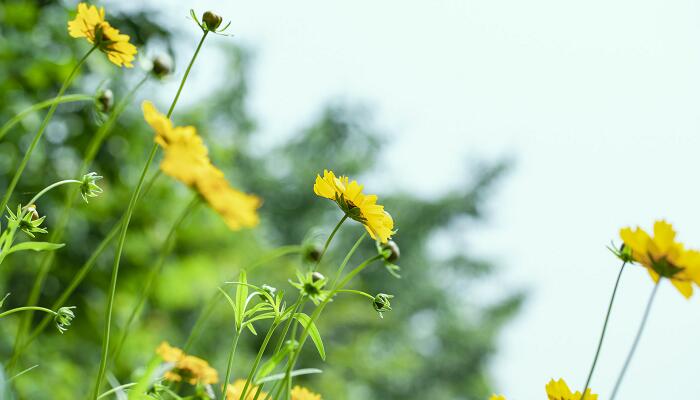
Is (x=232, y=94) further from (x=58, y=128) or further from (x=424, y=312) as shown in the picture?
(x=58, y=128)

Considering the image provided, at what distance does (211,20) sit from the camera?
16.3 inches

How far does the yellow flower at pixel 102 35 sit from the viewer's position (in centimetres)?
44

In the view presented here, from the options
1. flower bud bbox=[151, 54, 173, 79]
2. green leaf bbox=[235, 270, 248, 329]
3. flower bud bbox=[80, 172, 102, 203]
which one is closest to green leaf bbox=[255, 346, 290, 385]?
green leaf bbox=[235, 270, 248, 329]

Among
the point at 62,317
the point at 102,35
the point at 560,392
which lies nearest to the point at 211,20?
the point at 102,35

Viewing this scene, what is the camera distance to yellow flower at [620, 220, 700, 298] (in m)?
A: 0.37

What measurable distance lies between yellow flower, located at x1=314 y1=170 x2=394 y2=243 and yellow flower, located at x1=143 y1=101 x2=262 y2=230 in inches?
4.7

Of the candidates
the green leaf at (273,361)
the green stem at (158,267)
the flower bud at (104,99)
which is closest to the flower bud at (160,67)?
the flower bud at (104,99)

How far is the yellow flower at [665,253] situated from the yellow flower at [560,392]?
8 cm

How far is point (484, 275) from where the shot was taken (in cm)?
785

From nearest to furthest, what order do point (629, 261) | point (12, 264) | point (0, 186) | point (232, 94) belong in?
1. point (629, 261)
2. point (0, 186)
3. point (12, 264)
4. point (232, 94)

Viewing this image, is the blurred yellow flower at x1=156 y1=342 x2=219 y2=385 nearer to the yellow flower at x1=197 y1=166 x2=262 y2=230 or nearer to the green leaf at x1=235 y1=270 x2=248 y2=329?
the green leaf at x1=235 y1=270 x2=248 y2=329

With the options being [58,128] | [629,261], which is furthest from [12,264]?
[629,261]

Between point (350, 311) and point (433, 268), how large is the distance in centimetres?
159

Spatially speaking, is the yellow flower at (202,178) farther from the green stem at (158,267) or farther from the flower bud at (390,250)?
the flower bud at (390,250)
